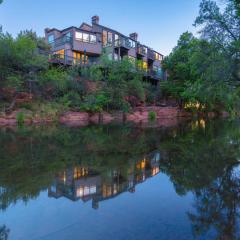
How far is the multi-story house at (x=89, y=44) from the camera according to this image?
42.6 m

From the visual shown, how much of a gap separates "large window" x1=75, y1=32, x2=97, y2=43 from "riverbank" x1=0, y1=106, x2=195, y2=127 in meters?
15.0

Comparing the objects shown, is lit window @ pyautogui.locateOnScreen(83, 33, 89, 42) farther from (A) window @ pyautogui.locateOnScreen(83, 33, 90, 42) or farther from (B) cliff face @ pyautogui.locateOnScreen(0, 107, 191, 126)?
(B) cliff face @ pyautogui.locateOnScreen(0, 107, 191, 126)

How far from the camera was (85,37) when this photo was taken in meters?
44.8

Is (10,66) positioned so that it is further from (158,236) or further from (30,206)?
(158,236)

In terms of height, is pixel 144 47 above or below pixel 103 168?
above

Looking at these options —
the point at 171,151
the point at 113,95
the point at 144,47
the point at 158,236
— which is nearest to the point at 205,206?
the point at 158,236

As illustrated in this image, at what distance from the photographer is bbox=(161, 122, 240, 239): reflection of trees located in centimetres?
480

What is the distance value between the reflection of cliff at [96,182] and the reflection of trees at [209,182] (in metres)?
1.04

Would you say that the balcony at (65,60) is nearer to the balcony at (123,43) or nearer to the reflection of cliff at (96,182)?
the balcony at (123,43)

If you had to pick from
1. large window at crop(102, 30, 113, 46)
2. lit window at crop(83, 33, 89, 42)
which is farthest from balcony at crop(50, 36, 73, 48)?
large window at crop(102, 30, 113, 46)

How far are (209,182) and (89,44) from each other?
41459mm

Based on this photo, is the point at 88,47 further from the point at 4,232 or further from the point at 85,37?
the point at 4,232

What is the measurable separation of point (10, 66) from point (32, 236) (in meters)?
28.5

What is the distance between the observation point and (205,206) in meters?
5.59
